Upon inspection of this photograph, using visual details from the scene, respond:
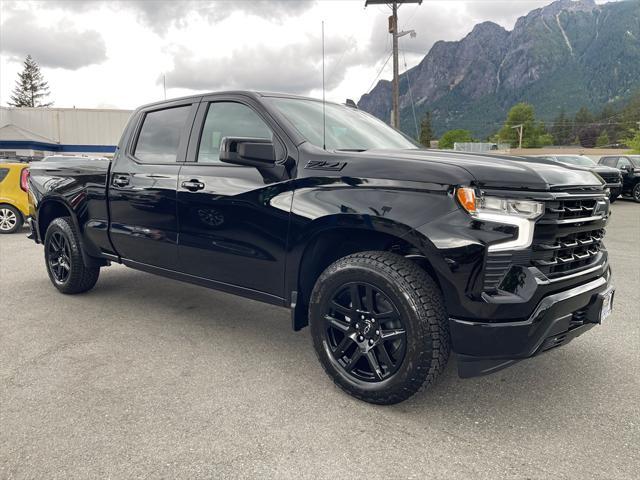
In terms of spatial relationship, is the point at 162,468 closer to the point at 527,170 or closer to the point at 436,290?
the point at 436,290

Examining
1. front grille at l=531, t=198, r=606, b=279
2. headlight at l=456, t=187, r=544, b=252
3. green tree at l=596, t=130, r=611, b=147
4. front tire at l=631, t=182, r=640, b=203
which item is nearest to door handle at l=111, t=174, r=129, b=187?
headlight at l=456, t=187, r=544, b=252

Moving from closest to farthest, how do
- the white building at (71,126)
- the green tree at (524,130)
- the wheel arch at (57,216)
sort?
the wheel arch at (57,216)
the white building at (71,126)
the green tree at (524,130)

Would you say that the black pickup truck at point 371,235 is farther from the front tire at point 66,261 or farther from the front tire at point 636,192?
the front tire at point 636,192

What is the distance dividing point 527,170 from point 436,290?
0.76m

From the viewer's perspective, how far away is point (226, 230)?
3.51 meters

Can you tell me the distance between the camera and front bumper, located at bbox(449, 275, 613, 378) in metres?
2.48

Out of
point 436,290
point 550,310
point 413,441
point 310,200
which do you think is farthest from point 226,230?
point 550,310

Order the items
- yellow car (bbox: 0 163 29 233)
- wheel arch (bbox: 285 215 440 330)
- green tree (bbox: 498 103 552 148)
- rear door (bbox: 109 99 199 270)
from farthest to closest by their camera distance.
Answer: green tree (bbox: 498 103 552 148) → yellow car (bbox: 0 163 29 233) → rear door (bbox: 109 99 199 270) → wheel arch (bbox: 285 215 440 330)

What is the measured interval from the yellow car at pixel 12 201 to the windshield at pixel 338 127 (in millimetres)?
8712

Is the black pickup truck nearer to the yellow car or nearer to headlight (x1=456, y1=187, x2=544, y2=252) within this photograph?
headlight (x1=456, y1=187, x2=544, y2=252)

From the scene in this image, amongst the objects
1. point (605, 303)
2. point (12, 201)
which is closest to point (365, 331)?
point (605, 303)

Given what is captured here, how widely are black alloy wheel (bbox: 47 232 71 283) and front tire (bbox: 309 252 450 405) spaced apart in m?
3.22

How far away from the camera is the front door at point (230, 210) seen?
3.27 meters

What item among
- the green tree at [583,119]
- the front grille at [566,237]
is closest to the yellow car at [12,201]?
the front grille at [566,237]
